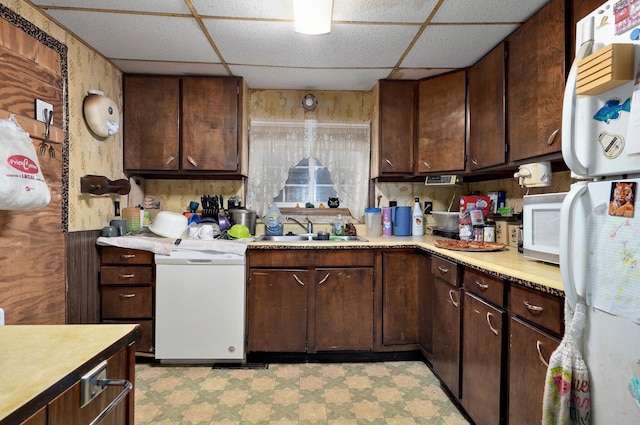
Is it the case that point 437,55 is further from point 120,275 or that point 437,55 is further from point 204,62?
point 120,275

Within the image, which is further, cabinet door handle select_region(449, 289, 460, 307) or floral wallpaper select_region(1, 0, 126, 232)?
floral wallpaper select_region(1, 0, 126, 232)

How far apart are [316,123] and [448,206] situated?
149 cm

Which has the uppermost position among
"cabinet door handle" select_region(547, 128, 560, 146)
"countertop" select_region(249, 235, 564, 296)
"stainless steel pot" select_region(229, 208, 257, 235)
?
"cabinet door handle" select_region(547, 128, 560, 146)

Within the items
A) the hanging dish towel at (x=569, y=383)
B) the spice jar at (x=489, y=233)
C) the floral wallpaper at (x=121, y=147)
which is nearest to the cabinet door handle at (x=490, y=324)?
the hanging dish towel at (x=569, y=383)

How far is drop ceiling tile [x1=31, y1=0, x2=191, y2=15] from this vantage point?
180cm

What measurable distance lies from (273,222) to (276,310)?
79 cm

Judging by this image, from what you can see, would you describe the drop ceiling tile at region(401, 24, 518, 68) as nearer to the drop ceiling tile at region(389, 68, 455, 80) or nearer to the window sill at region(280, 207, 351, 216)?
the drop ceiling tile at region(389, 68, 455, 80)

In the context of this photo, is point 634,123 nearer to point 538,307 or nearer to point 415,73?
point 538,307

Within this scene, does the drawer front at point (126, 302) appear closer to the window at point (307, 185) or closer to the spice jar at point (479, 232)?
the window at point (307, 185)

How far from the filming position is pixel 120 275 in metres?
2.41

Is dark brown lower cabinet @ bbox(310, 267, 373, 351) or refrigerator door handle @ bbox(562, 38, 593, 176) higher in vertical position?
refrigerator door handle @ bbox(562, 38, 593, 176)

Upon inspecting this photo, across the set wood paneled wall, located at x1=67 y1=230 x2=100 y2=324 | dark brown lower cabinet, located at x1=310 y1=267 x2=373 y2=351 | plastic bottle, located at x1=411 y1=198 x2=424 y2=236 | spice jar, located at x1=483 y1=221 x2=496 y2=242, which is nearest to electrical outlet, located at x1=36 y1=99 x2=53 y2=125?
wood paneled wall, located at x1=67 y1=230 x2=100 y2=324

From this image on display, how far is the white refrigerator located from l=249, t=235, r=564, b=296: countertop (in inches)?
8.2

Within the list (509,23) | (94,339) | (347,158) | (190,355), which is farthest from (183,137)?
(509,23)
